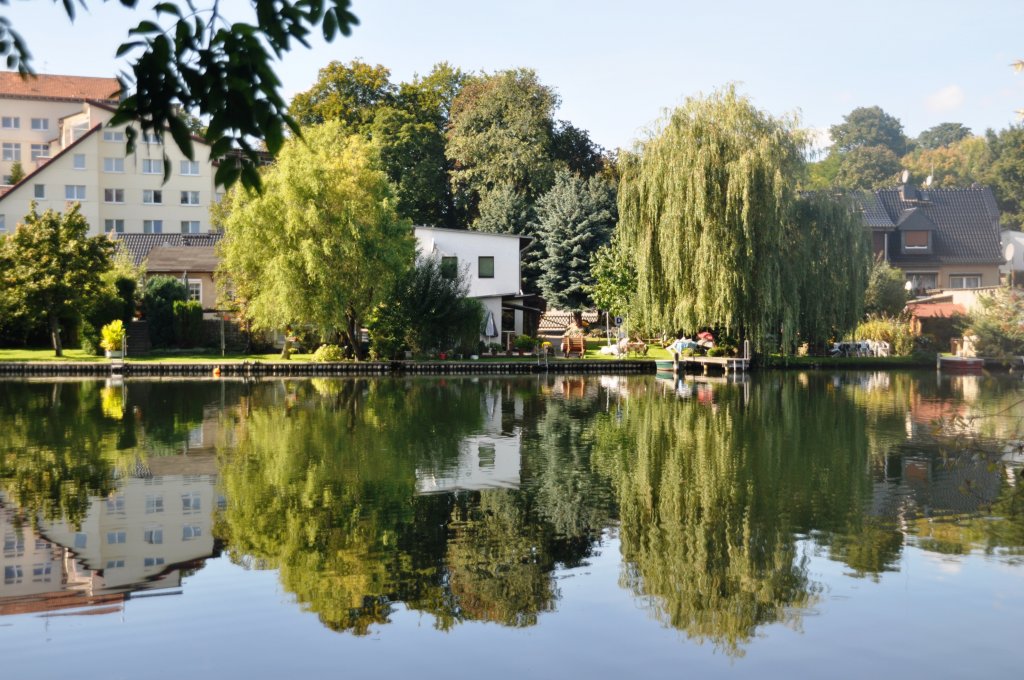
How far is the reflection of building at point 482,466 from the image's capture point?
54.7ft

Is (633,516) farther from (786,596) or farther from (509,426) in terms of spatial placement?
(509,426)

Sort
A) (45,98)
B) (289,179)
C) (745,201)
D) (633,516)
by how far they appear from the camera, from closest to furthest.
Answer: (633,516)
(745,201)
(289,179)
(45,98)

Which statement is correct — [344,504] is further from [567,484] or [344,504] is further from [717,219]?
[717,219]

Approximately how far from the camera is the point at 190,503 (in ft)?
49.3

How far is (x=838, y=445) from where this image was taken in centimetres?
2172

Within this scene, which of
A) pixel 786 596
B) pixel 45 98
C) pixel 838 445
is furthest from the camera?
pixel 45 98

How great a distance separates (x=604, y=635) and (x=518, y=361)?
37554 millimetres

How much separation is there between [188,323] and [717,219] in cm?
2552

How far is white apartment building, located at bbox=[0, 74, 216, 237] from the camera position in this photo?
7038 cm

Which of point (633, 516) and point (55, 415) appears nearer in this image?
point (633, 516)

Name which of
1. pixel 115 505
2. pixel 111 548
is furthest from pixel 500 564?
pixel 115 505

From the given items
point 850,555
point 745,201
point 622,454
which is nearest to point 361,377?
point 745,201

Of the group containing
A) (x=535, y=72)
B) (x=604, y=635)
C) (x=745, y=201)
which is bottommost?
(x=604, y=635)

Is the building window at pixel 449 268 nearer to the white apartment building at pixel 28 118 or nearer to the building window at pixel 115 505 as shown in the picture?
the building window at pixel 115 505
